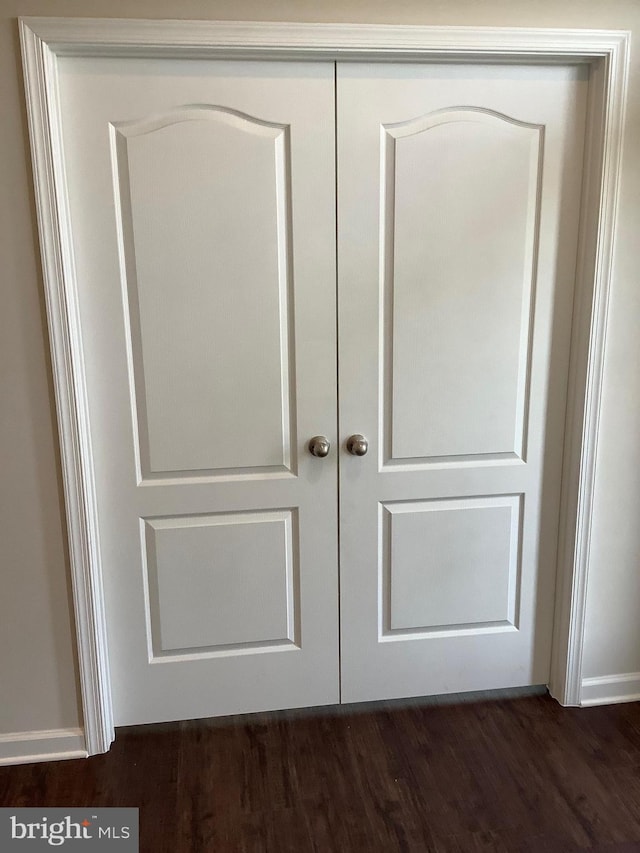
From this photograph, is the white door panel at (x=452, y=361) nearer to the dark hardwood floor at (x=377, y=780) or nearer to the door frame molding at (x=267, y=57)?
the door frame molding at (x=267, y=57)

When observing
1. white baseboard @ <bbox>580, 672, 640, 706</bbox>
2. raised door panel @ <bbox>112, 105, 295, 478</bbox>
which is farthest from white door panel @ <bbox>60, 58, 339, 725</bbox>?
white baseboard @ <bbox>580, 672, 640, 706</bbox>

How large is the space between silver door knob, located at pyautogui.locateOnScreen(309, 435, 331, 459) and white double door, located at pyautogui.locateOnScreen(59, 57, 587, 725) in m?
0.04

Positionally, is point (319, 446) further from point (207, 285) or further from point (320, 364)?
point (207, 285)

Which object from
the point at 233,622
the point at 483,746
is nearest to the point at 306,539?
the point at 233,622

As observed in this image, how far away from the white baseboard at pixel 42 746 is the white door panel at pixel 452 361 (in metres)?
0.83

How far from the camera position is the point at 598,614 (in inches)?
83.6

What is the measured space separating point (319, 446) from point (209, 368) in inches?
15.1

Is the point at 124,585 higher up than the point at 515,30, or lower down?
lower down

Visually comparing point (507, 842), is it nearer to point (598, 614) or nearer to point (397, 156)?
point (598, 614)

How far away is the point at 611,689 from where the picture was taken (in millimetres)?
2180

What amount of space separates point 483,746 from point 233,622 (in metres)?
0.84

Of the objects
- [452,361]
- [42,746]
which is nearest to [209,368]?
[452,361]

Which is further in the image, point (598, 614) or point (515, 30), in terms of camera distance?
point (598, 614)

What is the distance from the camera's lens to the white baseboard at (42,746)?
1939 millimetres
